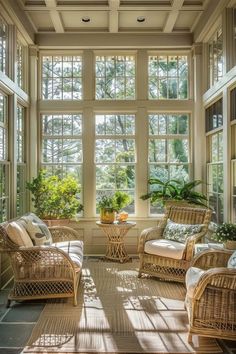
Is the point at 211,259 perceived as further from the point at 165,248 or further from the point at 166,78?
the point at 166,78

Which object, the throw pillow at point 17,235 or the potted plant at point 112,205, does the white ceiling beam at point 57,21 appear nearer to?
the potted plant at point 112,205

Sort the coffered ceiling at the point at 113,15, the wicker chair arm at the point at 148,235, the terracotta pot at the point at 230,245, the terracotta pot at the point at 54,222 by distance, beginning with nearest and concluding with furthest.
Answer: the terracotta pot at the point at 230,245, the wicker chair arm at the point at 148,235, the coffered ceiling at the point at 113,15, the terracotta pot at the point at 54,222

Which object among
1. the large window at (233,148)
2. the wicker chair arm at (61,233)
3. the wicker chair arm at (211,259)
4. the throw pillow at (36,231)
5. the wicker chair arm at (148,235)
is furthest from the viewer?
the wicker chair arm at (61,233)

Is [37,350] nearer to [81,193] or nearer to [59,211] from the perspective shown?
[59,211]

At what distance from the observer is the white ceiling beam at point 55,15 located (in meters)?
4.73

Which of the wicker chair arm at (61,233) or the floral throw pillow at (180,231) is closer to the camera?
the floral throw pillow at (180,231)

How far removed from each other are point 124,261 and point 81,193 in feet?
4.76

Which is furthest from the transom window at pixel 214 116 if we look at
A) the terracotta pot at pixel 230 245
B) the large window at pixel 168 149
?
the terracotta pot at pixel 230 245

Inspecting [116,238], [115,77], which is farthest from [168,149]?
[116,238]

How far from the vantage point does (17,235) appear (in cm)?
358

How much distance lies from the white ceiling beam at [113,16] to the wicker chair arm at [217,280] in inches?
156

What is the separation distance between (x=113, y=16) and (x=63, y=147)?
2329 millimetres

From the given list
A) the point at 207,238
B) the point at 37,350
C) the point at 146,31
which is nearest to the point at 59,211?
the point at 207,238

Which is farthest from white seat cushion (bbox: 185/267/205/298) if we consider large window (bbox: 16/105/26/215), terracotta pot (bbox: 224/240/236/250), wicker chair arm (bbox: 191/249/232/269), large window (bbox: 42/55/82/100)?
large window (bbox: 42/55/82/100)
